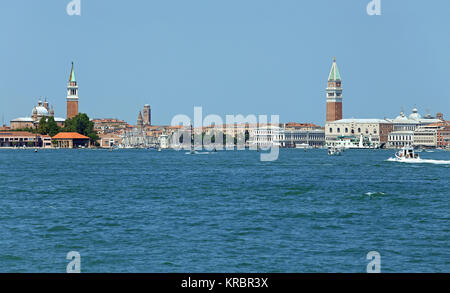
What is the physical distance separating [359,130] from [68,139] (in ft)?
251

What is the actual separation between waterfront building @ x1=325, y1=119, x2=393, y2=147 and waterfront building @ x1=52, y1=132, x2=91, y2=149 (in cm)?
Answer: 6434

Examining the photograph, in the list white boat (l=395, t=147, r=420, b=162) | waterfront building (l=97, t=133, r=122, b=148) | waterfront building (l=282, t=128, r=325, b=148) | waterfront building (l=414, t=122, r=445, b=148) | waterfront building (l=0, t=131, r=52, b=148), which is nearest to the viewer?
white boat (l=395, t=147, r=420, b=162)

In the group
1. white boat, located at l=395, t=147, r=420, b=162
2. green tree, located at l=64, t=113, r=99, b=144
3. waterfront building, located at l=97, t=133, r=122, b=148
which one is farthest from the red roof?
white boat, located at l=395, t=147, r=420, b=162

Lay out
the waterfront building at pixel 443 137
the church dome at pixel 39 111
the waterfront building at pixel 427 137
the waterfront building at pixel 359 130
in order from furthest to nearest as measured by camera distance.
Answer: the church dome at pixel 39 111
the waterfront building at pixel 359 130
the waterfront building at pixel 427 137
the waterfront building at pixel 443 137

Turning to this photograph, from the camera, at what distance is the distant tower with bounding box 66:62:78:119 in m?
189

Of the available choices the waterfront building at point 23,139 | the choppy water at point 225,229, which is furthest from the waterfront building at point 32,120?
the choppy water at point 225,229

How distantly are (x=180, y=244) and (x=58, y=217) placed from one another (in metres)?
6.88

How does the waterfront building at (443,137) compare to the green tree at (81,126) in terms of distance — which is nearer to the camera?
the green tree at (81,126)

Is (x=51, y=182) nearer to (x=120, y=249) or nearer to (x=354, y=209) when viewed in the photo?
(x=354, y=209)

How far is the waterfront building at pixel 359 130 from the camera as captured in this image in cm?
18212

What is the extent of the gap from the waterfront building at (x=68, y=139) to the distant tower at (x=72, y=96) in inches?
1424

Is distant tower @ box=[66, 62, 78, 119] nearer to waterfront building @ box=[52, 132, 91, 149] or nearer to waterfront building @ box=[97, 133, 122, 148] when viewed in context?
waterfront building @ box=[97, 133, 122, 148]

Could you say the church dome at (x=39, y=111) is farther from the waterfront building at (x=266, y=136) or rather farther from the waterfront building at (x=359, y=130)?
the waterfront building at (x=359, y=130)

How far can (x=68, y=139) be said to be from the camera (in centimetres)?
15038
